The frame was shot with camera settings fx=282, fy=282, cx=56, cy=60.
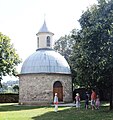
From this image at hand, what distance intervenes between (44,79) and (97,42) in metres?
15.8

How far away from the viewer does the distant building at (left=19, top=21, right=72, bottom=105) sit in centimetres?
3772

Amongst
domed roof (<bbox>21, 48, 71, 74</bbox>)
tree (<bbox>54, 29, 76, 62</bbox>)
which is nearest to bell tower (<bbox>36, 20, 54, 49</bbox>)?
domed roof (<bbox>21, 48, 71, 74</bbox>)

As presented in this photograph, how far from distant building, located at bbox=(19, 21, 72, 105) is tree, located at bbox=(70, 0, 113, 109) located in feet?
41.2

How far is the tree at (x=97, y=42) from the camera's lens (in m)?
22.7

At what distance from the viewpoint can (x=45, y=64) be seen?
3884 centimetres

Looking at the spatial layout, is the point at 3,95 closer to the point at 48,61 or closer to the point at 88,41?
the point at 48,61

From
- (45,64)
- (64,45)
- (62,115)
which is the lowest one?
(62,115)

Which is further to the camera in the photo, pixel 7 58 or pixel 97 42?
pixel 7 58

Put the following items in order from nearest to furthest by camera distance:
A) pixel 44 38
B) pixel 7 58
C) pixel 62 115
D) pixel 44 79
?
1. pixel 62 115
2. pixel 44 79
3. pixel 44 38
4. pixel 7 58

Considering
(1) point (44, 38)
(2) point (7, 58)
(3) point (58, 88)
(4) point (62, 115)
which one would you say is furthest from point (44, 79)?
(4) point (62, 115)

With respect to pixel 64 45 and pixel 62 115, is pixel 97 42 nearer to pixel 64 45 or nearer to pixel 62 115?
pixel 62 115

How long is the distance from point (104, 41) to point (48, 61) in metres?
17.3

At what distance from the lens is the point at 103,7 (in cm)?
2383

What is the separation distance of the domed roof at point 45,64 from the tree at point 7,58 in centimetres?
549
